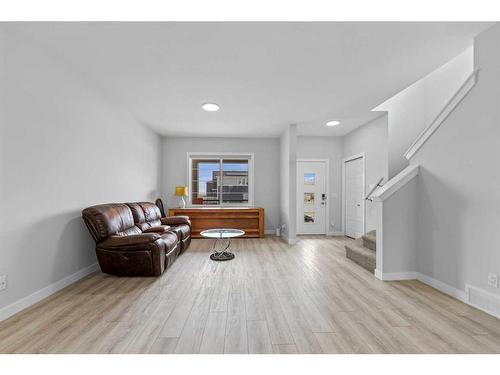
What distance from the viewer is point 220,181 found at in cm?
633

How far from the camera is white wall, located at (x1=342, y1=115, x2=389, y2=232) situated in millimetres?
4426

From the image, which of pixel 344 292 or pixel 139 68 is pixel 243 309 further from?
pixel 139 68

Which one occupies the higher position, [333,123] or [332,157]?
[333,123]

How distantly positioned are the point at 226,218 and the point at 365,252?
10.3 feet

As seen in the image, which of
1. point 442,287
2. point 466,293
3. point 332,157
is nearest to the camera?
point 466,293

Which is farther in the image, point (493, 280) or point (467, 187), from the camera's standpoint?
point (467, 187)

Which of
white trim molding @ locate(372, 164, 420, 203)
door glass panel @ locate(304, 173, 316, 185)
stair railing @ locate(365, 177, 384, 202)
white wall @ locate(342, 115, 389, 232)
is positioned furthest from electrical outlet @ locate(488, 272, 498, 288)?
door glass panel @ locate(304, 173, 316, 185)

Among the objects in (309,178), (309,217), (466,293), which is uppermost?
(309,178)

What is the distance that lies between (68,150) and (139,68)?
4.14 ft

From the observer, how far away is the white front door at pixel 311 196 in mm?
6129

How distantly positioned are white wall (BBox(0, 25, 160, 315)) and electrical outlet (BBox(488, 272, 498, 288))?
13.8 ft

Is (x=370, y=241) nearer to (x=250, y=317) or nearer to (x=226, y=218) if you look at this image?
(x=250, y=317)

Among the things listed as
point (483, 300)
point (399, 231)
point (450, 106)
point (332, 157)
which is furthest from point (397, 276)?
point (332, 157)
